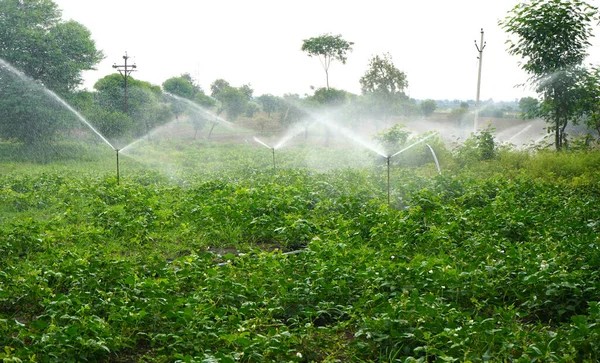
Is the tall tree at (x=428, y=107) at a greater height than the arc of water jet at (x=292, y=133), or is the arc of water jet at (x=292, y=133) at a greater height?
the tall tree at (x=428, y=107)

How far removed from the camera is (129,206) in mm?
9203

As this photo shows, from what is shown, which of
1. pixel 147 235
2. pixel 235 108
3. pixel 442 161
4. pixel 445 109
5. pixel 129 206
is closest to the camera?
pixel 147 235

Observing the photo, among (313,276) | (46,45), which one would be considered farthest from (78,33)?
(313,276)

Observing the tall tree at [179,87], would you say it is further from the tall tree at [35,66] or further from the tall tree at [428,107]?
the tall tree at [428,107]

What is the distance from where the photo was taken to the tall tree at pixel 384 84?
114 ft

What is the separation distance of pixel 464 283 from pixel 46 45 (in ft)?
82.9

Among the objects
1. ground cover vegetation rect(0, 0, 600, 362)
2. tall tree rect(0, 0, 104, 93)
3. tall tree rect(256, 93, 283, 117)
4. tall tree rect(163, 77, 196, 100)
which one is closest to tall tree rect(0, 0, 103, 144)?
tall tree rect(0, 0, 104, 93)

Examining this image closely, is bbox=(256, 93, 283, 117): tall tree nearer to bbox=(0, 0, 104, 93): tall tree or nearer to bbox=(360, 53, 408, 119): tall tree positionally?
bbox=(360, 53, 408, 119): tall tree

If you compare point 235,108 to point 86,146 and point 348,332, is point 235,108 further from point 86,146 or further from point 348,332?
point 348,332

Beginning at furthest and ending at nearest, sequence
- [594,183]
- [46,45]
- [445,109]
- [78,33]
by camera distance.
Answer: [445,109] < [78,33] < [46,45] < [594,183]

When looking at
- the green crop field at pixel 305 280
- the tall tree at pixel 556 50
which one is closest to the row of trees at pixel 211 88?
the tall tree at pixel 556 50

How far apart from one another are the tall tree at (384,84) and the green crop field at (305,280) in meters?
25.9

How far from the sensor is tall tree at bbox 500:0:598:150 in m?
15.0

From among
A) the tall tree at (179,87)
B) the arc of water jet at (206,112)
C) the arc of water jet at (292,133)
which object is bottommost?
the arc of water jet at (292,133)
